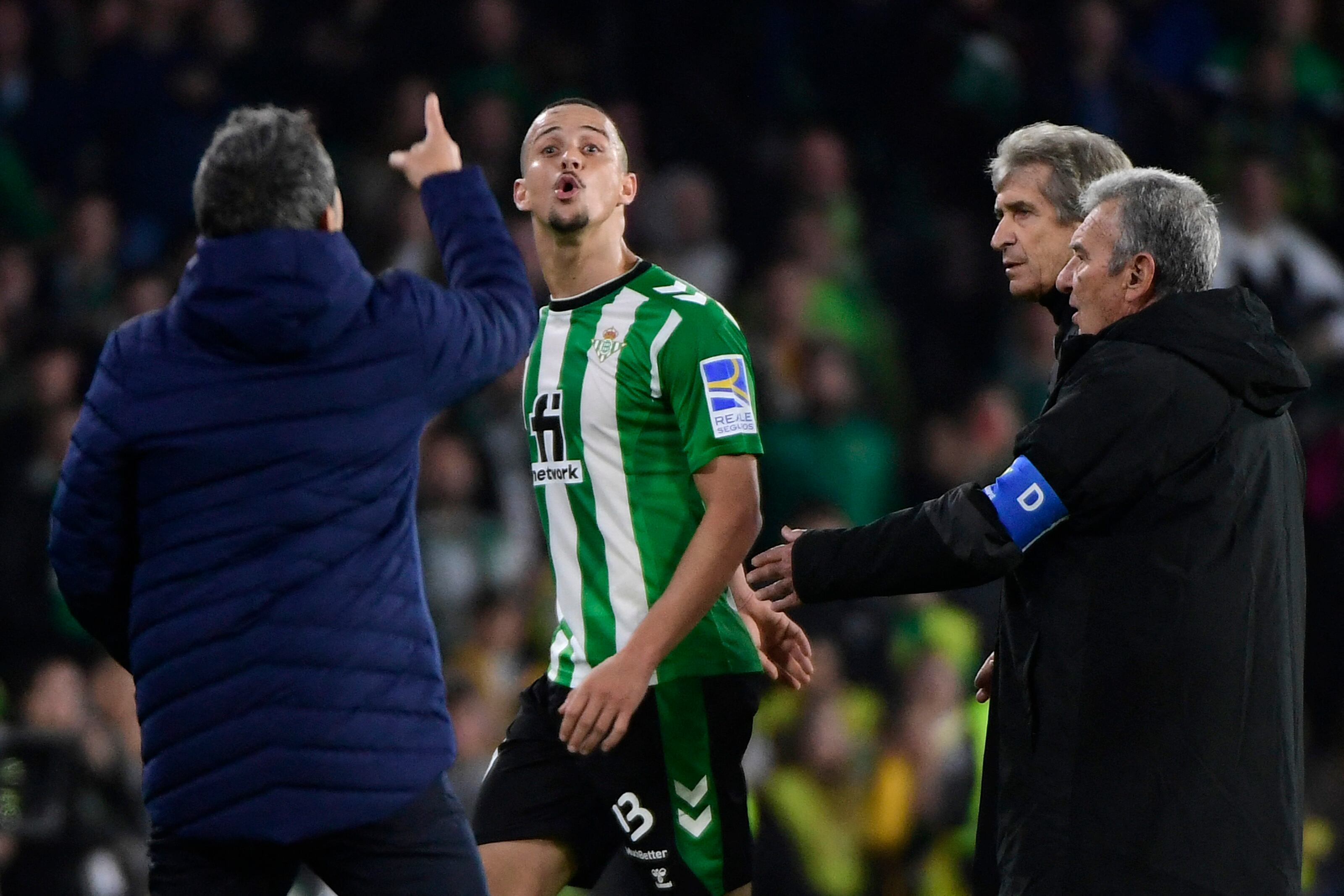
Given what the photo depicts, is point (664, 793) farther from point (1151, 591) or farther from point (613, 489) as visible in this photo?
point (1151, 591)

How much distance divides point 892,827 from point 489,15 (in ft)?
13.9

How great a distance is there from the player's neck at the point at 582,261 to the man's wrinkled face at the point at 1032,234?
2.70 feet

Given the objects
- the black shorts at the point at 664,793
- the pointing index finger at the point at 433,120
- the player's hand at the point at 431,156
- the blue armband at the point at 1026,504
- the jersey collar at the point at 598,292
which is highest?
the pointing index finger at the point at 433,120

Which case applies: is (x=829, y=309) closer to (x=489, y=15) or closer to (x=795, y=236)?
(x=795, y=236)

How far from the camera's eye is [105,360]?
2820 millimetres

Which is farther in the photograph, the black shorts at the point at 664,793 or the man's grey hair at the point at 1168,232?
the black shorts at the point at 664,793

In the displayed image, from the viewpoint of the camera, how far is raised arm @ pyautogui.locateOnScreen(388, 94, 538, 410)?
2.89 meters

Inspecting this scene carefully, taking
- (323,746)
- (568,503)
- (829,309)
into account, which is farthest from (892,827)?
(323,746)

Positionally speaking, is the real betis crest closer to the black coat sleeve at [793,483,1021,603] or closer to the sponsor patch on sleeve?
the sponsor patch on sleeve

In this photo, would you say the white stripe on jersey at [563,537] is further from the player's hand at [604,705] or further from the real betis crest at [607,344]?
the player's hand at [604,705]

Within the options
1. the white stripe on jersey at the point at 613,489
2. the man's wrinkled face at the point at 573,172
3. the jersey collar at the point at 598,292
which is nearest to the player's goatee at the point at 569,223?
the man's wrinkled face at the point at 573,172

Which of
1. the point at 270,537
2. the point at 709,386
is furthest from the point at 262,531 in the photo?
the point at 709,386

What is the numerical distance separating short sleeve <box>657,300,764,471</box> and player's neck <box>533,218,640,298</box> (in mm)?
279

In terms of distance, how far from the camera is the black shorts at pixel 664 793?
3.63 metres
